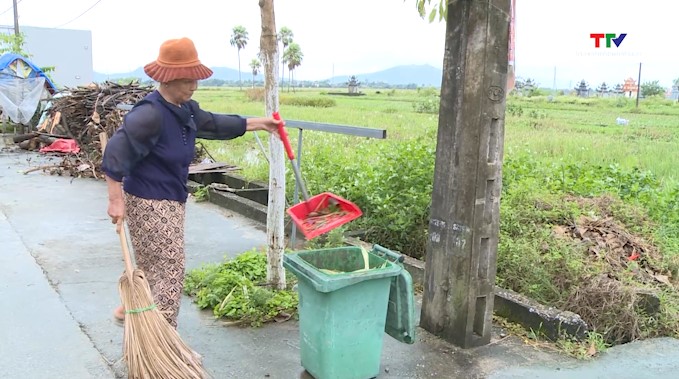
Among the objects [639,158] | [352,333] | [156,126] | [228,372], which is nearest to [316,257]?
Answer: [352,333]

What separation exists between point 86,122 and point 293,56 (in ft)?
270

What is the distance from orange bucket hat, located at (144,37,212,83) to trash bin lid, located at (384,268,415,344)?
148 cm

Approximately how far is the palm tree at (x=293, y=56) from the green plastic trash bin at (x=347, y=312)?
293 feet

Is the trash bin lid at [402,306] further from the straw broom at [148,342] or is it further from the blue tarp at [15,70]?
the blue tarp at [15,70]

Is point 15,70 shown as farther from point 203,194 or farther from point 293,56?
point 293,56

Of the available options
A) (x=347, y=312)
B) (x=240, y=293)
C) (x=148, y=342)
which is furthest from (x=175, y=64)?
(x=240, y=293)

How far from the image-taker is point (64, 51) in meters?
35.8

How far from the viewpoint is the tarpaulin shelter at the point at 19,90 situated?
14.7 meters

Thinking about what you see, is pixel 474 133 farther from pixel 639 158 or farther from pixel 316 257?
pixel 639 158

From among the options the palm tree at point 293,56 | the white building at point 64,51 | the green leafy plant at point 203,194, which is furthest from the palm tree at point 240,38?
the green leafy plant at point 203,194

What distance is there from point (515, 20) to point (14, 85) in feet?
49.7

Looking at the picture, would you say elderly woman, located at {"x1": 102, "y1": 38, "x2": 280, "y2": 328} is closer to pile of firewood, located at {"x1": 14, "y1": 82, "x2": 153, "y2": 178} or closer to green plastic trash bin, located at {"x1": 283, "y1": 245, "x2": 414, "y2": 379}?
green plastic trash bin, located at {"x1": 283, "y1": 245, "x2": 414, "y2": 379}

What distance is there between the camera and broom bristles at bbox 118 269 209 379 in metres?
2.67

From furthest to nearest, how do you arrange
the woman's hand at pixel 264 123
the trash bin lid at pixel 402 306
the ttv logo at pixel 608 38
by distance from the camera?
the ttv logo at pixel 608 38
the woman's hand at pixel 264 123
the trash bin lid at pixel 402 306
